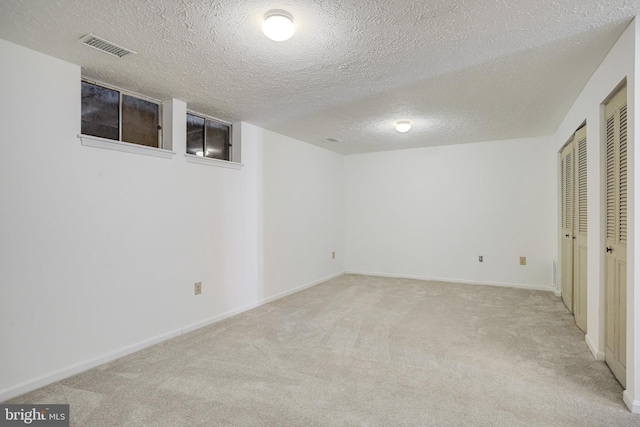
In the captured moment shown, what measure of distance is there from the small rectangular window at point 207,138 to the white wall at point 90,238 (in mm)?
225

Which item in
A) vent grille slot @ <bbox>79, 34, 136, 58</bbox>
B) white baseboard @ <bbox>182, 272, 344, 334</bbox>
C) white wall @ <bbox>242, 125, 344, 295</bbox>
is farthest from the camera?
white wall @ <bbox>242, 125, 344, 295</bbox>

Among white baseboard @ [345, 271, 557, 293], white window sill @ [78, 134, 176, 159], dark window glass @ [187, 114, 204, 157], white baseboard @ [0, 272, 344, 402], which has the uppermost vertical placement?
dark window glass @ [187, 114, 204, 157]

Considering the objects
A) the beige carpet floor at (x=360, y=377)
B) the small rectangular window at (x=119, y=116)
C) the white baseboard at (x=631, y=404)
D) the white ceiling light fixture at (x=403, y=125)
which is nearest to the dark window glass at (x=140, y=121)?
the small rectangular window at (x=119, y=116)

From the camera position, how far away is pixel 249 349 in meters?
2.92

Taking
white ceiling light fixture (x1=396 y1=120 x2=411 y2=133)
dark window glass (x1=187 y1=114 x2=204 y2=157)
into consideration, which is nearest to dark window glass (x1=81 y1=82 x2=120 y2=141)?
dark window glass (x1=187 y1=114 x2=204 y2=157)

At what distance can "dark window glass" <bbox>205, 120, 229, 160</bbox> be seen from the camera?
389 centimetres

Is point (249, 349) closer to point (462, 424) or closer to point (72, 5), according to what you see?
point (462, 424)

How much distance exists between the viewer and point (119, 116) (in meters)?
2.97

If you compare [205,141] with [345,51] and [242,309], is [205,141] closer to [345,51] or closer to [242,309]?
[242,309]

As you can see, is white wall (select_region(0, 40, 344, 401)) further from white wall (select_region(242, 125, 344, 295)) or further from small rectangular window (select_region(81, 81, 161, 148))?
white wall (select_region(242, 125, 344, 295))

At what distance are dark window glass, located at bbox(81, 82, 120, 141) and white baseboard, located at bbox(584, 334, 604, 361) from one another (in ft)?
14.1

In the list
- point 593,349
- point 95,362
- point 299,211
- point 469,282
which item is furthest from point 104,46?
point 469,282

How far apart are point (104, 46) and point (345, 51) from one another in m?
1.59

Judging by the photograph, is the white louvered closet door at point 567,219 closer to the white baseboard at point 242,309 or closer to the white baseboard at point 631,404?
the white baseboard at point 631,404
